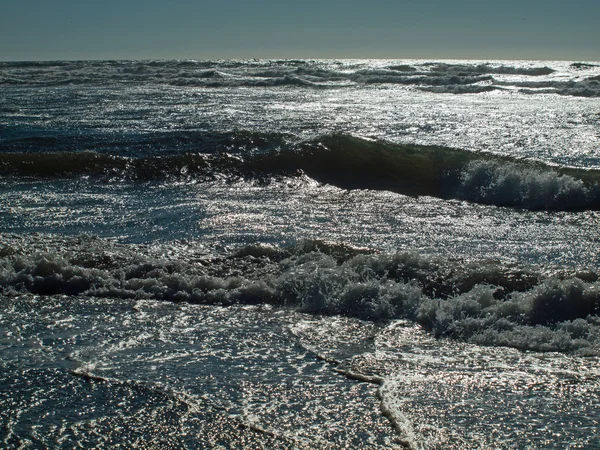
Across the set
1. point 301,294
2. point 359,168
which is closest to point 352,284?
point 301,294

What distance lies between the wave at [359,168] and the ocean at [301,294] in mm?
56

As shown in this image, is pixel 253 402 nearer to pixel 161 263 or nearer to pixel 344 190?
pixel 161 263

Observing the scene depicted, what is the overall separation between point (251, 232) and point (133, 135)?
912 cm

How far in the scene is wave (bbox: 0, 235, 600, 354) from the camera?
4.92 m

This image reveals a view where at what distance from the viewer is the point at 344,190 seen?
1145 cm

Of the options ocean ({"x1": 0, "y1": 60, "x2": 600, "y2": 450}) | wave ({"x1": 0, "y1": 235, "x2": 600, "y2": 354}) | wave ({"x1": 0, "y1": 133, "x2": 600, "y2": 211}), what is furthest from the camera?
wave ({"x1": 0, "y1": 133, "x2": 600, "y2": 211})

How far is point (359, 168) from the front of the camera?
42.7 feet

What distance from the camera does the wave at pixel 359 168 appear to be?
417 inches

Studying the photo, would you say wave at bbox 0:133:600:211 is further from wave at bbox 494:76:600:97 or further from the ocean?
wave at bbox 494:76:600:97

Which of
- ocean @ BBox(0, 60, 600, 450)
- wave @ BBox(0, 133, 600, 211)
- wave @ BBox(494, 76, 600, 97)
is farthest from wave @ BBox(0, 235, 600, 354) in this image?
wave @ BBox(494, 76, 600, 97)

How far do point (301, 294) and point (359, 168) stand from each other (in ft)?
25.2

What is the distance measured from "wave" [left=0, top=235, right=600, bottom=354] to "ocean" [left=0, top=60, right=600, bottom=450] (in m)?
0.02

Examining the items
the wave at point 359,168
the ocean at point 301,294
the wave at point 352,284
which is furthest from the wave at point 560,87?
the wave at point 352,284

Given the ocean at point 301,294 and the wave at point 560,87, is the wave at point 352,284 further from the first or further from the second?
the wave at point 560,87
